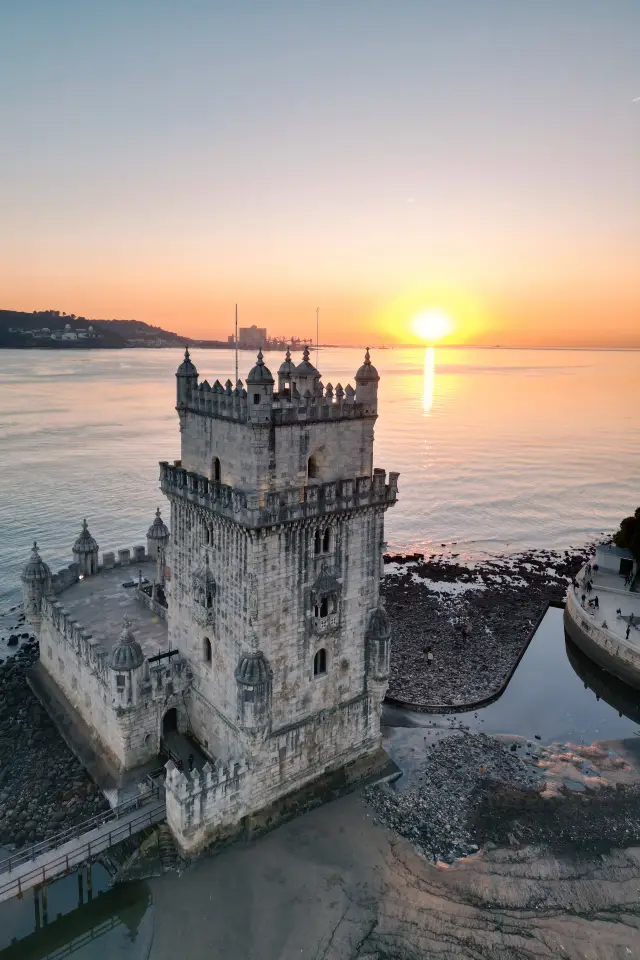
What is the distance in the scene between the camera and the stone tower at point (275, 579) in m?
21.4

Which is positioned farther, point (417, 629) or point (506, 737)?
point (417, 629)

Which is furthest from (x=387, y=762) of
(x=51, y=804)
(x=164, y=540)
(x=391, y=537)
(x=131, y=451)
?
(x=131, y=451)

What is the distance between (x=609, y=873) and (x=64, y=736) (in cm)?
2385

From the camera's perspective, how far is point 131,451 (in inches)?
3949

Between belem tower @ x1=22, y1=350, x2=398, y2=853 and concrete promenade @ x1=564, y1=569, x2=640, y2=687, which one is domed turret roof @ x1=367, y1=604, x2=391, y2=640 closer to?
belem tower @ x1=22, y1=350, x2=398, y2=853

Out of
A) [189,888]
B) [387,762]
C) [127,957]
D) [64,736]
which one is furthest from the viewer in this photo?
[64,736]

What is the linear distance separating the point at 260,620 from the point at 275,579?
4.92ft

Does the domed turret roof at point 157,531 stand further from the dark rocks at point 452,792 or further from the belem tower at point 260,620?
the dark rocks at point 452,792

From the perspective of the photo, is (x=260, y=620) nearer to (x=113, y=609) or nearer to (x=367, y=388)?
(x=367, y=388)

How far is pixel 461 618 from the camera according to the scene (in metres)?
45.8

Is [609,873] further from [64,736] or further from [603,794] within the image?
[64,736]

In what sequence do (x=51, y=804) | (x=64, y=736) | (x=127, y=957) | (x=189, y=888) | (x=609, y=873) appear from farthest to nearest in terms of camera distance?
(x=64, y=736) → (x=51, y=804) → (x=609, y=873) → (x=189, y=888) → (x=127, y=957)

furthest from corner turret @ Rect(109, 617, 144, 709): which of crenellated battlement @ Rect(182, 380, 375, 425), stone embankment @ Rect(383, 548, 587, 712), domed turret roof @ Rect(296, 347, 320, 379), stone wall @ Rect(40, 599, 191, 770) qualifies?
stone embankment @ Rect(383, 548, 587, 712)

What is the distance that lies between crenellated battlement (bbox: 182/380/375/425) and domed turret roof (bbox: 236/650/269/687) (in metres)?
8.13
